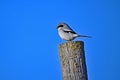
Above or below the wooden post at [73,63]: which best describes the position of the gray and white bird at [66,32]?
above

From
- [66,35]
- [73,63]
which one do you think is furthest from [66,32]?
[73,63]

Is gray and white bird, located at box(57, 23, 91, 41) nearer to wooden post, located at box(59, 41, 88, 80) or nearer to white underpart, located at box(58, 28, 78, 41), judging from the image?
white underpart, located at box(58, 28, 78, 41)

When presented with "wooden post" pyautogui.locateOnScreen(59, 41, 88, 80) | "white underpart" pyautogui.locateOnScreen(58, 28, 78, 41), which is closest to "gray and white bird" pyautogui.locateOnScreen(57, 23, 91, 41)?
"white underpart" pyautogui.locateOnScreen(58, 28, 78, 41)

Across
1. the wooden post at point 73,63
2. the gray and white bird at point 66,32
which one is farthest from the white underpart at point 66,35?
the wooden post at point 73,63

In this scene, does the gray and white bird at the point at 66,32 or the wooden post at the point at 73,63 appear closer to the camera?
the wooden post at the point at 73,63

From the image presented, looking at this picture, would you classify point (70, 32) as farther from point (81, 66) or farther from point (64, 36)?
point (81, 66)

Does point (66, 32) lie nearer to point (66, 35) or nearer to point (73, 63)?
point (66, 35)

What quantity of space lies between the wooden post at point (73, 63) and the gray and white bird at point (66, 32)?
3.67 meters

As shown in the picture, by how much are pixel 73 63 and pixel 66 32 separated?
4.22m

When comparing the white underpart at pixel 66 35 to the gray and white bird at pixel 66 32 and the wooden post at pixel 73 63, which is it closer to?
the gray and white bird at pixel 66 32

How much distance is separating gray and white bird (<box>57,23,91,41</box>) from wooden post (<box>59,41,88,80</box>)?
12.0 feet

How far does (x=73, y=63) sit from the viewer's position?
470 centimetres

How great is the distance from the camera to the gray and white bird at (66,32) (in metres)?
8.61

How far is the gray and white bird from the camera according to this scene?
28.2ft
